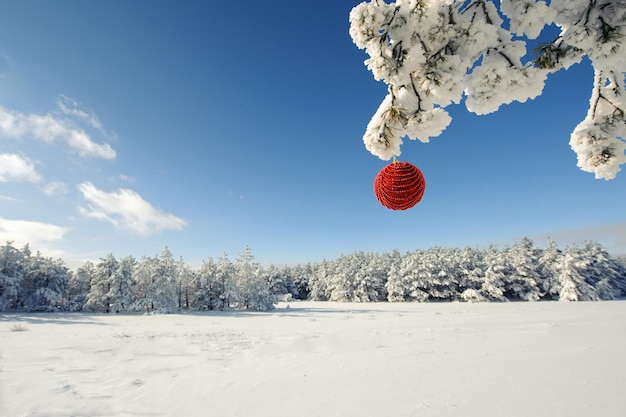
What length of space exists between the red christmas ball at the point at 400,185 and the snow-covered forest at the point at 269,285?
38206mm

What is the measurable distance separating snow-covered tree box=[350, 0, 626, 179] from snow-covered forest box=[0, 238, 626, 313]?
38.7 metres

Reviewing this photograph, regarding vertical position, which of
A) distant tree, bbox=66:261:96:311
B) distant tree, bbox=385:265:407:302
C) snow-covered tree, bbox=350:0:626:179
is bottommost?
distant tree, bbox=385:265:407:302

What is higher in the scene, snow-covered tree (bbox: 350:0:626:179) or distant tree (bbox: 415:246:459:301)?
snow-covered tree (bbox: 350:0:626:179)

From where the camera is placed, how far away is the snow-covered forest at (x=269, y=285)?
1398 inches

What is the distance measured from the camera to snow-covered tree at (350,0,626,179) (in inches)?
65.9

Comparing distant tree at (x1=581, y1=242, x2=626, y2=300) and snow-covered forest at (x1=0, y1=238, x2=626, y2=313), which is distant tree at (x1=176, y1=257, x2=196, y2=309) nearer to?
snow-covered forest at (x1=0, y1=238, x2=626, y2=313)

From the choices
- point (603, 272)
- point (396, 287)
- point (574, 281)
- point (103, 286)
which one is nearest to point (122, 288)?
point (103, 286)

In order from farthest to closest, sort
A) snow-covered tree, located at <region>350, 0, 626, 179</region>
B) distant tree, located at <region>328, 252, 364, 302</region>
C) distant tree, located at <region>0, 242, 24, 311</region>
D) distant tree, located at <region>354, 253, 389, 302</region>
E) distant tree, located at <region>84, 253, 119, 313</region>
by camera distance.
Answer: distant tree, located at <region>328, 252, 364, 302</region>, distant tree, located at <region>354, 253, 389, 302</region>, distant tree, located at <region>84, 253, 119, 313</region>, distant tree, located at <region>0, 242, 24, 311</region>, snow-covered tree, located at <region>350, 0, 626, 179</region>

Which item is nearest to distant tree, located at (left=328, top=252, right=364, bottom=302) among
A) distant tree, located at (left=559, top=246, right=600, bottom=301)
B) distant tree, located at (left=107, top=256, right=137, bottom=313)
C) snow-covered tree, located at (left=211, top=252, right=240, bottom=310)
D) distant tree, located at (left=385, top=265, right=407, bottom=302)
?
distant tree, located at (left=385, top=265, right=407, bottom=302)

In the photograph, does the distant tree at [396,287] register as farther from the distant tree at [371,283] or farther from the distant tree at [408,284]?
the distant tree at [371,283]

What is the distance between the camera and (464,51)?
1859mm

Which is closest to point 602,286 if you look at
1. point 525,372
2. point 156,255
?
point 525,372

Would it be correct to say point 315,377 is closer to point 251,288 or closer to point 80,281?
point 251,288

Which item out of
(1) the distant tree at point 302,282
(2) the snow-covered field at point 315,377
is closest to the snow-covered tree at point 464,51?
(2) the snow-covered field at point 315,377
